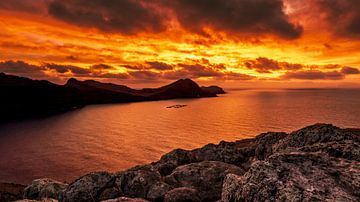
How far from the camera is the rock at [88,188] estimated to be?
2233 centimetres

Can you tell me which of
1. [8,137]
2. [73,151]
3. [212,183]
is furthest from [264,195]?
[8,137]

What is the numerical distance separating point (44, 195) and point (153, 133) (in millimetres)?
107030

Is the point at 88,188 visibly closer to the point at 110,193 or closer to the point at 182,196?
the point at 110,193

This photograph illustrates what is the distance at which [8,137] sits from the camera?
131 metres

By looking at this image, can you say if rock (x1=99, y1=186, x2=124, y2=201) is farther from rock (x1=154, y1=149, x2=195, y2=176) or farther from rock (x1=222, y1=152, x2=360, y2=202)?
rock (x1=222, y1=152, x2=360, y2=202)

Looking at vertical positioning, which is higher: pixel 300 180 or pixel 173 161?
pixel 300 180

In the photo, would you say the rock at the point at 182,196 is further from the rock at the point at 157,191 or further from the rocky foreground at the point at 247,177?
the rock at the point at 157,191

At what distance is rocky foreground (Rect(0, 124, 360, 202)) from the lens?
33.2 feet

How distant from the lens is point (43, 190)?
87.4ft

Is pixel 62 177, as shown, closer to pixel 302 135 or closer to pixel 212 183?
pixel 212 183

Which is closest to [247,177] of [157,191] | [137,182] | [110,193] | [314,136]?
[157,191]

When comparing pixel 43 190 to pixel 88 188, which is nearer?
pixel 88 188

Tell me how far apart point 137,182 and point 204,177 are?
640 cm

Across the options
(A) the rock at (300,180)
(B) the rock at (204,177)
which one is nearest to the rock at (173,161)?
(B) the rock at (204,177)
